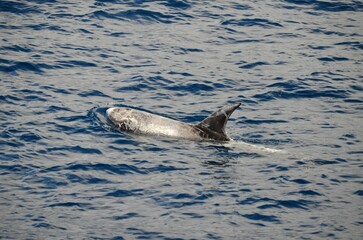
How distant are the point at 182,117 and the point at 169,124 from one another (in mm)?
1259

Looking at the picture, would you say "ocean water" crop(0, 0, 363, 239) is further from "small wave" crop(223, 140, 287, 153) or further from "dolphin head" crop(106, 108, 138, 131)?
"dolphin head" crop(106, 108, 138, 131)

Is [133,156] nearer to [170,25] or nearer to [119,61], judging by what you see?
[119,61]

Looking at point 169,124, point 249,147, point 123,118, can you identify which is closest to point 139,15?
point 123,118

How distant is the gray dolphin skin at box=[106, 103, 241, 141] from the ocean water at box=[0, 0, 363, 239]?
33cm

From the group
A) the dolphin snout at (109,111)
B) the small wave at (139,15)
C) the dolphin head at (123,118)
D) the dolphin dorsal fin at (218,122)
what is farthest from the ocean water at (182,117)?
the dolphin dorsal fin at (218,122)

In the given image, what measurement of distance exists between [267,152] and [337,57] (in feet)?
32.1

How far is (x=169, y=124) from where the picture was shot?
58.6 ft

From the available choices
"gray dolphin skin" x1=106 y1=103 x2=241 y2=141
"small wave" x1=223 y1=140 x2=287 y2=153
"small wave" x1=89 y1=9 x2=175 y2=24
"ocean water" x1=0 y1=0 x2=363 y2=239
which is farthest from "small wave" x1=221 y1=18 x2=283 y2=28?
"small wave" x1=223 y1=140 x2=287 y2=153

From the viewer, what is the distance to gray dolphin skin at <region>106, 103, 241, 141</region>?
1722 centimetres

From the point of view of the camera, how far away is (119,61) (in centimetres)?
2372

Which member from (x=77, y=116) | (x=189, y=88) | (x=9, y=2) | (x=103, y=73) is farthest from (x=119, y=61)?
(x=9, y=2)

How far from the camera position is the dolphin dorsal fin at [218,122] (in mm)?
17000

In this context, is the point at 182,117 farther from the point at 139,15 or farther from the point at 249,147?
the point at 139,15

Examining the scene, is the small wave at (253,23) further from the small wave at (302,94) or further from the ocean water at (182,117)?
the small wave at (302,94)
